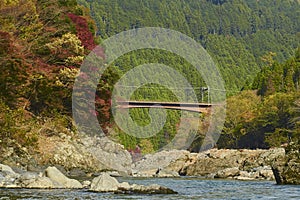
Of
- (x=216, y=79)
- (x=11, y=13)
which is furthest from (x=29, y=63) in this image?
(x=216, y=79)

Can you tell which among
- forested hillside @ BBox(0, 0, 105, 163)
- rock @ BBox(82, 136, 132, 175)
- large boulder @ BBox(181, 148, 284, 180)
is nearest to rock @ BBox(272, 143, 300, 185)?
forested hillside @ BBox(0, 0, 105, 163)

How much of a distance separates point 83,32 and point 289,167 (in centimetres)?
2334

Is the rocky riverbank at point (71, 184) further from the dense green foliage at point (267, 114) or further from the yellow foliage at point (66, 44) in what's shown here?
the dense green foliage at point (267, 114)

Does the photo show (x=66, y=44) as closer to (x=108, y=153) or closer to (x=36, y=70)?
(x=36, y=70)

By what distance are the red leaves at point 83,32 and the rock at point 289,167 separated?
69.9 feet

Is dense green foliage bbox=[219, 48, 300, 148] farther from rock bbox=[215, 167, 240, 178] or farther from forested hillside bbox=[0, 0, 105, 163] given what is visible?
forested hillside bbox=[0, 0, 105, 163]

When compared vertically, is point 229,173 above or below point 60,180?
above

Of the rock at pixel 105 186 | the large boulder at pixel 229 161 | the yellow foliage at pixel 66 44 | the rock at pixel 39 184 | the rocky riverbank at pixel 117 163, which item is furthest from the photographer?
the large boulder at pixel 229 161

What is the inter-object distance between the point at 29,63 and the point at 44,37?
4.00 m

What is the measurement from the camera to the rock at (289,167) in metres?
29.3

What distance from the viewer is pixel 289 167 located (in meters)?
29.7

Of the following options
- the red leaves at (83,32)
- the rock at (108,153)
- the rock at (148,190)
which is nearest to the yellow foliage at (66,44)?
the red leaves at (83,32)

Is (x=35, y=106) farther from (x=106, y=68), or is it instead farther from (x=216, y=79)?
(x=216, y=79)

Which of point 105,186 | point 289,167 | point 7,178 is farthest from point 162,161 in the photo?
point 105,186
